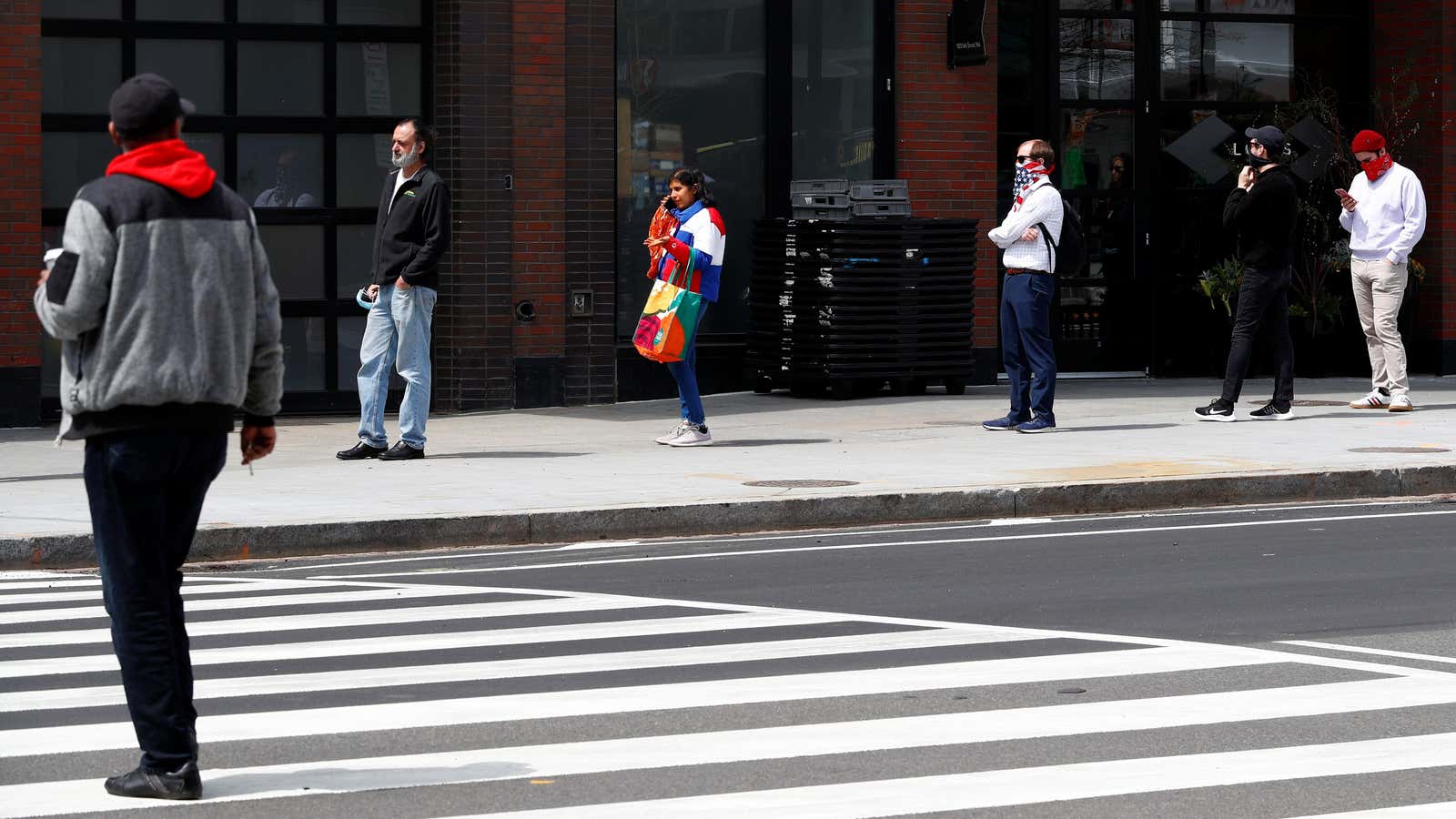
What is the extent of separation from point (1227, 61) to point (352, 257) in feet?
27.5

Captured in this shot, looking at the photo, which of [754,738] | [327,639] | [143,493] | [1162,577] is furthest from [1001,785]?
[1162,577]

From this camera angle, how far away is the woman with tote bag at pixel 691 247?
14.4m

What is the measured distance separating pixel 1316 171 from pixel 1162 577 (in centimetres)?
1121

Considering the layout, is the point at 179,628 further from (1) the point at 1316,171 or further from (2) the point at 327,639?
(1) the point at 1316,171

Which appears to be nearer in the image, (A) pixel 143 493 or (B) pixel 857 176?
(A) pixel 143 493

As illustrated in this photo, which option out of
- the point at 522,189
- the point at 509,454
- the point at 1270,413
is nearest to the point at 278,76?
the point at 522,189

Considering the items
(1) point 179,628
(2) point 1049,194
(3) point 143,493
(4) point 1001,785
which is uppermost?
(2) point 1049,194

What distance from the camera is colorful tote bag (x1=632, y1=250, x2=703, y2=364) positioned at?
14.4 metres

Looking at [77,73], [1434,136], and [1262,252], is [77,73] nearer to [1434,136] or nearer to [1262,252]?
[1262,252]

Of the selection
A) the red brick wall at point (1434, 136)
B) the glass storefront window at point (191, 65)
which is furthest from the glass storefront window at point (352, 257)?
the red brick wall at point (1434, 136)

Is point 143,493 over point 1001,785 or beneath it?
over

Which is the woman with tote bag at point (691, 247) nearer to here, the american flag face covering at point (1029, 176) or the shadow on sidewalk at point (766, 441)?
the shadow on sidewalk at point (766, 441)

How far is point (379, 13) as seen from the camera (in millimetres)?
17641

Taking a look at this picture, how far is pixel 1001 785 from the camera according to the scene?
597 centimetres
